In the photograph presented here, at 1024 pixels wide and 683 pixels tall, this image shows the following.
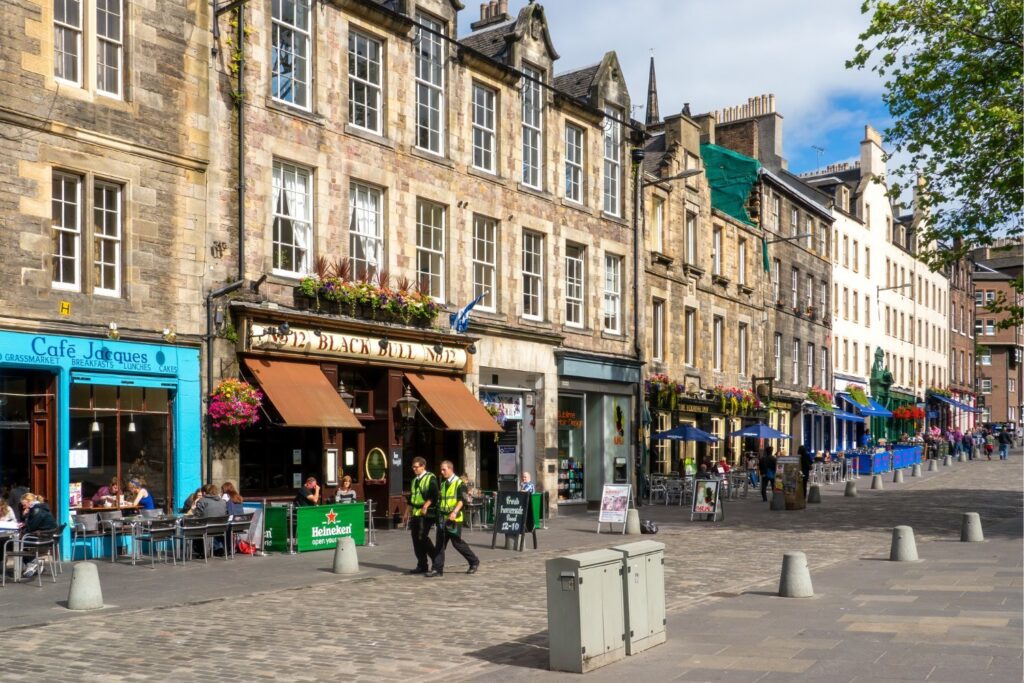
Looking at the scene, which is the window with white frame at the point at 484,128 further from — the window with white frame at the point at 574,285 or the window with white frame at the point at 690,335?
the window with white frame at the point at 690,335

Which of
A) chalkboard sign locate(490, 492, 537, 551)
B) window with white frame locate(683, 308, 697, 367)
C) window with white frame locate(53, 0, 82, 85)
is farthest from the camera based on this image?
window with white frame locate(683, 308, 697, 367)

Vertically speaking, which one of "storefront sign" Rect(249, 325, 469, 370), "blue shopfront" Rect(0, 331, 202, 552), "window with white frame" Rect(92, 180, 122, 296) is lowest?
"blue shopfront" Rect(0, 331, 202, 552)

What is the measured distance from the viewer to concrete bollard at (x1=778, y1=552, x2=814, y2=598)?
1395cm

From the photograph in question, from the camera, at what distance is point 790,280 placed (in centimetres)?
4844

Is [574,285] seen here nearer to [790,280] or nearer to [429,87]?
[429,87]

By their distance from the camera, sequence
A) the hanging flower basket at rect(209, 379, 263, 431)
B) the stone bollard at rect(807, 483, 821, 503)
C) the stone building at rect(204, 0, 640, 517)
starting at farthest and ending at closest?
the stone bollard at rect(807, 483, 821, 503), the stone building at rect(204, 0, 640, 517), the hanging flower basket at rect(209, 379, 263, 431)

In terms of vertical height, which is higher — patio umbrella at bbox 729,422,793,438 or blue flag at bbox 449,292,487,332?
blue flag at bbox 449,292,487,332

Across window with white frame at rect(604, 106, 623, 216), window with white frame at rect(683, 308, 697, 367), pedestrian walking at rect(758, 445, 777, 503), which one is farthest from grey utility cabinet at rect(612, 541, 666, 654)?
window with white frame at rect(683, 308, 697, 367)

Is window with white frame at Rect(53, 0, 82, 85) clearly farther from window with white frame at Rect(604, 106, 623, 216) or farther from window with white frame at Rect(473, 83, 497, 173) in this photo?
window with white frame at Rect(604, 106, 623, 216)

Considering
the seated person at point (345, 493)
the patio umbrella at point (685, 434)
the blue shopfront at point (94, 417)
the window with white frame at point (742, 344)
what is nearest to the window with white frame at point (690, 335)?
the patio umbrella at point (685, 434)

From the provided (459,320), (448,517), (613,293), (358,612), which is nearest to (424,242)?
(459,320)

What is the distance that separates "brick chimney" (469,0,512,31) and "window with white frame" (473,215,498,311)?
6.90m

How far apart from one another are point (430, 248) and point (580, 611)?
16784 mm

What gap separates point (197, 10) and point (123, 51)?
1.84 meters
